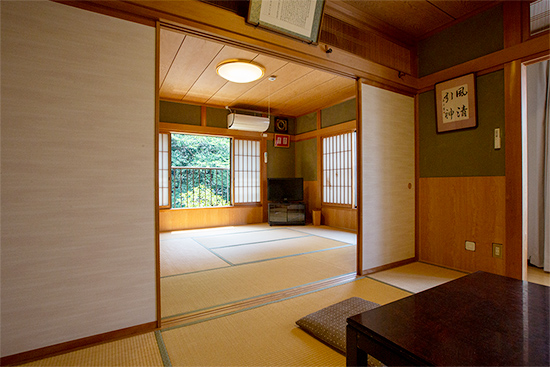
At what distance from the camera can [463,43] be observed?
287cm

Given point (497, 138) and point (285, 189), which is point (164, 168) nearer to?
point (285, 189)

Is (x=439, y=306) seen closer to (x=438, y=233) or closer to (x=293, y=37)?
(x=293, y=37)

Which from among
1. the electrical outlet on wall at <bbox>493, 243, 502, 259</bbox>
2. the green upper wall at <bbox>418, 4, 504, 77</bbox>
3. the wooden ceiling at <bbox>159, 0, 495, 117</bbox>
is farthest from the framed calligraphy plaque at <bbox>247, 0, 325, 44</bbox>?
the electrical outlet on wall at <bbox>493, 243, 502, 259</bbox>

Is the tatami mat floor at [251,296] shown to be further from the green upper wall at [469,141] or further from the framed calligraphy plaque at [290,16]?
the framed calligraphy plaque at [290,16]

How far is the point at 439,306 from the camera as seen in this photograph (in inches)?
38.9

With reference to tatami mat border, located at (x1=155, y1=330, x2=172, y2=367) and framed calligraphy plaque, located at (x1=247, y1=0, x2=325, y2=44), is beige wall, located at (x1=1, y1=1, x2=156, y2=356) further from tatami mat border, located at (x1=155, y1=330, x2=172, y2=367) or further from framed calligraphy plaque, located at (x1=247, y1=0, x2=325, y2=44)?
framed calligraphy plaque, located at (x1=247, y1=0, x2=325, y2=44)

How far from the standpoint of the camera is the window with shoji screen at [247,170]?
20.9 ft

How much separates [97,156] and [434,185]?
3.32m

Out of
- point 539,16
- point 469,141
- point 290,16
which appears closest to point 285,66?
point 290,16

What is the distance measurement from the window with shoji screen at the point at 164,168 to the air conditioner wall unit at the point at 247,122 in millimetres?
1374

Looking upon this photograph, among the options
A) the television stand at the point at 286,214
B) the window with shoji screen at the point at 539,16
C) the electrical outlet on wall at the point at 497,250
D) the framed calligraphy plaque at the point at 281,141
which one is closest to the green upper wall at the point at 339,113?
the framed calligraphy plaque at the point at 281,141

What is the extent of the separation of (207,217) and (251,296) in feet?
12.8

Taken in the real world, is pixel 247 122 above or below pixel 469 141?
above

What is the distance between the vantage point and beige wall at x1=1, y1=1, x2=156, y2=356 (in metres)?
1.41
